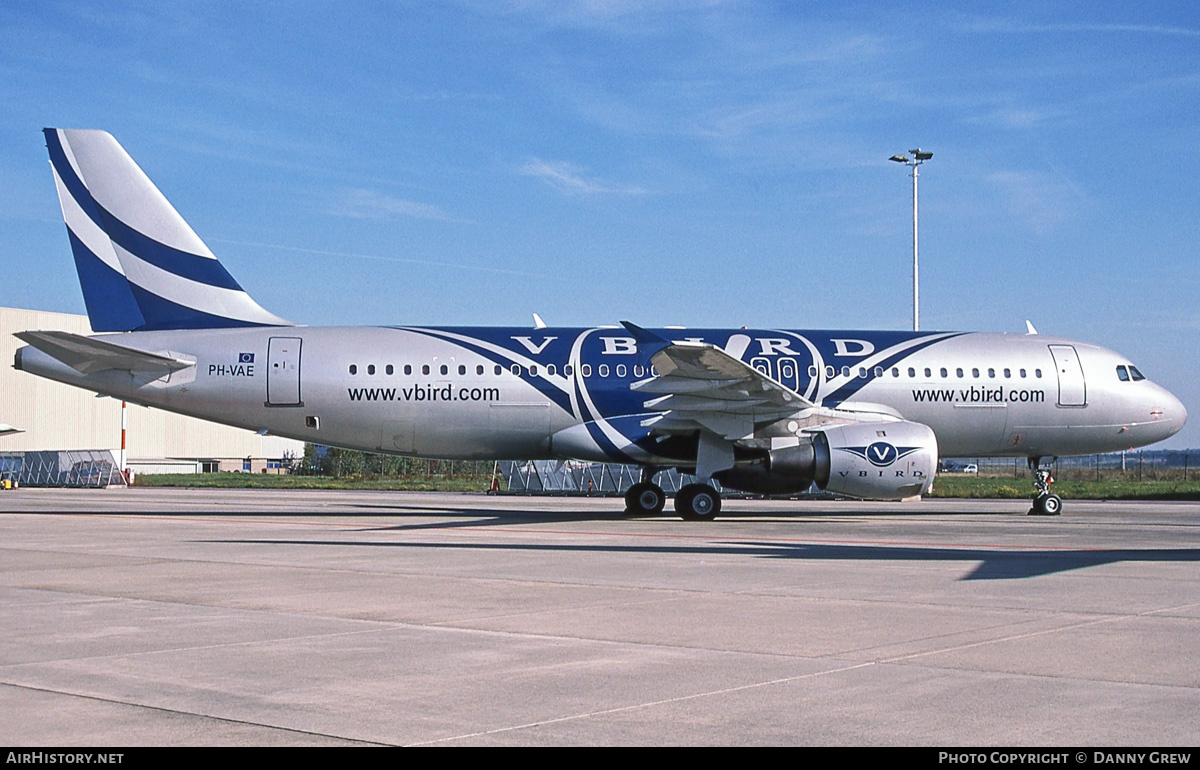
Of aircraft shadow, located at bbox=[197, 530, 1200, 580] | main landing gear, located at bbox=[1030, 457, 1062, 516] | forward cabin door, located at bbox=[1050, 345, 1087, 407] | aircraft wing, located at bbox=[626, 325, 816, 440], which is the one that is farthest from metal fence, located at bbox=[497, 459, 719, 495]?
aircraft shadow, located at bbox=[197, 530, 1200, 580]

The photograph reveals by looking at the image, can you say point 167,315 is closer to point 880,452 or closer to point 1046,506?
point 880,452

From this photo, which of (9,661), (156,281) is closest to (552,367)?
(156,281)

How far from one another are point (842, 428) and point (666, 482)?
63.1 feet

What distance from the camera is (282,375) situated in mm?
24234

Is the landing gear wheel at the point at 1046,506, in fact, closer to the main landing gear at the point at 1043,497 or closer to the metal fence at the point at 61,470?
the main landing gear at the point at 1043,497

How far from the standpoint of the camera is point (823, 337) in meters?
26.0

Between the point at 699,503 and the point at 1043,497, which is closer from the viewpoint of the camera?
the point at 699,503

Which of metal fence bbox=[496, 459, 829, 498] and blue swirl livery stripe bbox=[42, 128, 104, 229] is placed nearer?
blue swirl livery stripe bbox=[42, 128, 104, 229]

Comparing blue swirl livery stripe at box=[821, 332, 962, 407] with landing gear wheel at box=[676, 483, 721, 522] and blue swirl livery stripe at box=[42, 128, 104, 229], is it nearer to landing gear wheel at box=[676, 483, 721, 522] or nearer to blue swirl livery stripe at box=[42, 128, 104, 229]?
landing gear wheel at box=[676, 483, 721, 522]

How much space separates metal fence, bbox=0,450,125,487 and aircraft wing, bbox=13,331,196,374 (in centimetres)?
3338

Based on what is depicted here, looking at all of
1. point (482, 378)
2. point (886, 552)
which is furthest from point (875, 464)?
point (482, 378)

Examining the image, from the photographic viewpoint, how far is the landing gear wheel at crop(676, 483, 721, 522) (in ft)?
76.2

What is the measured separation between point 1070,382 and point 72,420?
7107cm

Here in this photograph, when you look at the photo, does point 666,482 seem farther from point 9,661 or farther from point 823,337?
point 9,661
